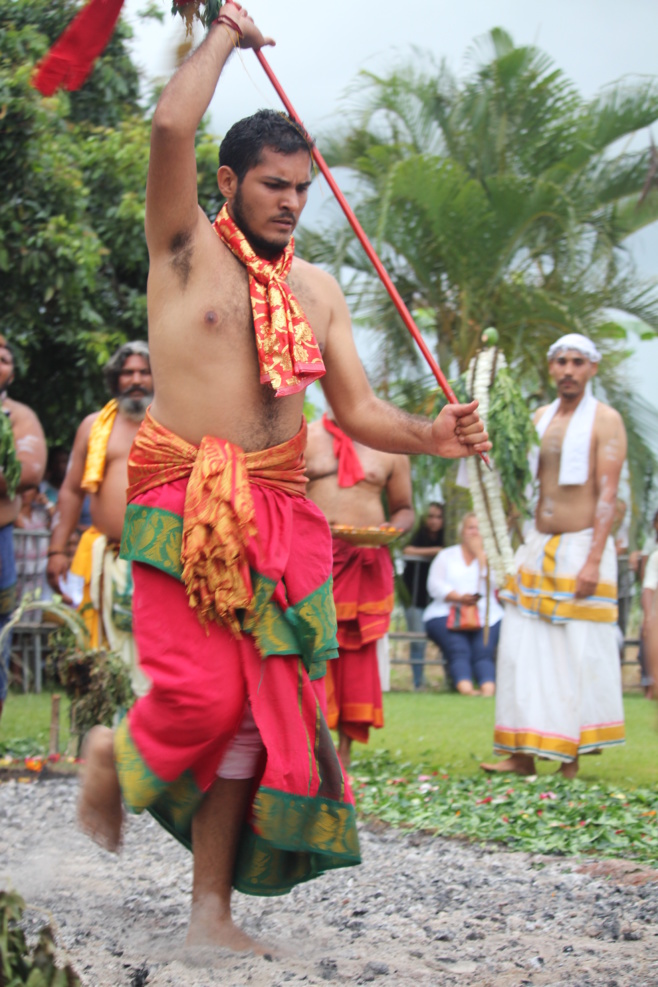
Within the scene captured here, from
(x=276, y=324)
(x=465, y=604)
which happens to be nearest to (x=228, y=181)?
(x=276, y=324)

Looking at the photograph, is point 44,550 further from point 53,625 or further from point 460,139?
point 460,139

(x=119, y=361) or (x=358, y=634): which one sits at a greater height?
(x=119, y=361)

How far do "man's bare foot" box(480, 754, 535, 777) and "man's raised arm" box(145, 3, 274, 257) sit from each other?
166 inches

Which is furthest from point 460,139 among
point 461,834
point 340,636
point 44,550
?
point 461,834

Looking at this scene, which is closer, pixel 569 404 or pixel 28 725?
pixel 569 404

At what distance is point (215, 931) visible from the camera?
3.22 meters

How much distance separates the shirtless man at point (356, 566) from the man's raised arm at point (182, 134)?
3.13 m

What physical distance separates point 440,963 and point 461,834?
1807 mm

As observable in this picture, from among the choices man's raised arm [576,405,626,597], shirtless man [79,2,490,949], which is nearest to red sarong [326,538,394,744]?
man's raised arm [576,405,626,597]

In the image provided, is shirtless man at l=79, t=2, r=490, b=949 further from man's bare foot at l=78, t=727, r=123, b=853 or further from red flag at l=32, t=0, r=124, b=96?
red flag at l=32, t=0, r=124, b=96

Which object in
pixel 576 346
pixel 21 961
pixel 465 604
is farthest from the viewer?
pixel 465 604

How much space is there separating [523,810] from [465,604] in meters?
6.34

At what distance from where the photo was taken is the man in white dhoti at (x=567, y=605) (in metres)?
6.51

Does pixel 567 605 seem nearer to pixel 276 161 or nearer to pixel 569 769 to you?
pixel 569 769
